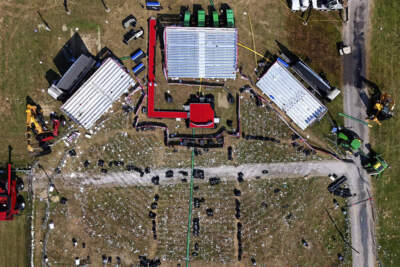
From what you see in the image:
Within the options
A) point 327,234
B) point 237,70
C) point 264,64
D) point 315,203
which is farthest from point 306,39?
point 327,234

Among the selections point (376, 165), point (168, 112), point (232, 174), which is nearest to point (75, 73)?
point (168, 112)

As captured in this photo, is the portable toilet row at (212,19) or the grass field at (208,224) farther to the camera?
the grass field at (208,224)

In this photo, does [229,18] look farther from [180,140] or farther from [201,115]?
[180,140]

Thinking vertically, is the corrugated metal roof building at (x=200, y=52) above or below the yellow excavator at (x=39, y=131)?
above

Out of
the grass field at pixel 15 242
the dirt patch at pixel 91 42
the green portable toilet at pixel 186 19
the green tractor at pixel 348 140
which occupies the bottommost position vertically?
the grass field at pixel 15 242

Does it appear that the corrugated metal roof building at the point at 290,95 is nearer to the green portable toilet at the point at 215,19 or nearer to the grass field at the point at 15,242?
the green portable toilet at the point at 215,19

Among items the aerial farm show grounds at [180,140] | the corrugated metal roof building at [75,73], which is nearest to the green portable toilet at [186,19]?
the aerial farm show grounds at [180,140]

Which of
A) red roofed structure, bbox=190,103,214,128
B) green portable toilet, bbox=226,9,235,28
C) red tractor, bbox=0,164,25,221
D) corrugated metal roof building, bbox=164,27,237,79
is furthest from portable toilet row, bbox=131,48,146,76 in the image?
red tractor, bbox=0,164,25,221

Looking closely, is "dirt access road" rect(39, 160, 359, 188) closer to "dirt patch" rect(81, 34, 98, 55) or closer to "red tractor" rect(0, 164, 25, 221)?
"red tractor" rect(0, 164, 25, 221)

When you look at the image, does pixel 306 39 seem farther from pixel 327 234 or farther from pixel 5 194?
pixel 5 194
